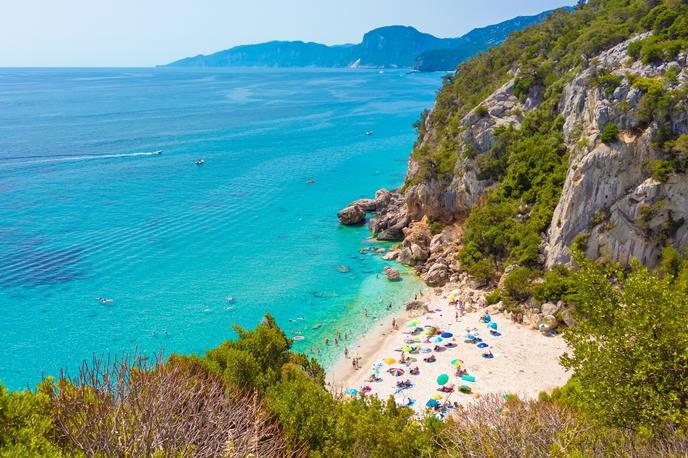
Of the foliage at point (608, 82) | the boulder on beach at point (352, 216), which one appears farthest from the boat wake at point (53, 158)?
the foliage at point (608, 82)

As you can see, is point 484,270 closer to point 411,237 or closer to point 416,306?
point 416,306

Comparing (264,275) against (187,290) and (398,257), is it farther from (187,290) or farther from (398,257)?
(398,257)

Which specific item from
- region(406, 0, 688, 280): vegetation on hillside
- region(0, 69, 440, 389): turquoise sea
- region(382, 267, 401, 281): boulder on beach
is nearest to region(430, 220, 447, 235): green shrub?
region(406, 0, 688, 280): vegetation on hillside

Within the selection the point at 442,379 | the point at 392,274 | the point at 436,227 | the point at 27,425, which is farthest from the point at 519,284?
the point at 27,425

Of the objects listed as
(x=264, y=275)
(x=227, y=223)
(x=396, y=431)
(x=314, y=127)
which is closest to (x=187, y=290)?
(x=264, y=275)

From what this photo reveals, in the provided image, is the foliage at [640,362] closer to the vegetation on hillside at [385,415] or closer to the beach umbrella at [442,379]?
the vegetation on hillside at [385,415]
